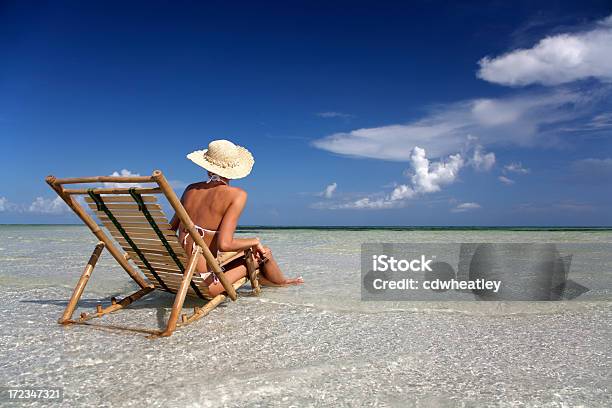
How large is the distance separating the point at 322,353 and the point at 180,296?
1.25 meters

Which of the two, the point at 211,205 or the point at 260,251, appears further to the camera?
the point at 260,251

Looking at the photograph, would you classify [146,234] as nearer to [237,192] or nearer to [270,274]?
[237,192]

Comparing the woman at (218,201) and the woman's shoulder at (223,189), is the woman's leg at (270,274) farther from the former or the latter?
the woman's shoulder at (223,189)

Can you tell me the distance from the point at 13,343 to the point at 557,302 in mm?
5451

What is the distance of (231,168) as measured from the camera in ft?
15.3

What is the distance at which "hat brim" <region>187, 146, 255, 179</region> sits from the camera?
4.62 meters

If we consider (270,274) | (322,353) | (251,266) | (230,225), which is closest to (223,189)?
(230,225)

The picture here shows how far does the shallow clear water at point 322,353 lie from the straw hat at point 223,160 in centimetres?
139

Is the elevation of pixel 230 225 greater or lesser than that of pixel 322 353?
greater

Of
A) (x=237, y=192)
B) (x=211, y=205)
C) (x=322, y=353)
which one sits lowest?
(x=322, y=353)

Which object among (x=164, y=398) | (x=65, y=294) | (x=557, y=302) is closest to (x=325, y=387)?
(x=164, y=398)

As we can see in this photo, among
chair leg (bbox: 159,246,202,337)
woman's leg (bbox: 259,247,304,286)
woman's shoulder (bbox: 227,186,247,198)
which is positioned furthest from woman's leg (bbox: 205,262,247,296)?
woman's shoulder (bbox: 227,186,247,198)

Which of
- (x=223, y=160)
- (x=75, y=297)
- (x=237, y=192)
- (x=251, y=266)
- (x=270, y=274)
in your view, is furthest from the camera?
(x=270, y=274)

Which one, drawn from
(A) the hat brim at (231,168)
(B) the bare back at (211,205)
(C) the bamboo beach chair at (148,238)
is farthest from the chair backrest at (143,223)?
(A) the hat brim at (231,168)
